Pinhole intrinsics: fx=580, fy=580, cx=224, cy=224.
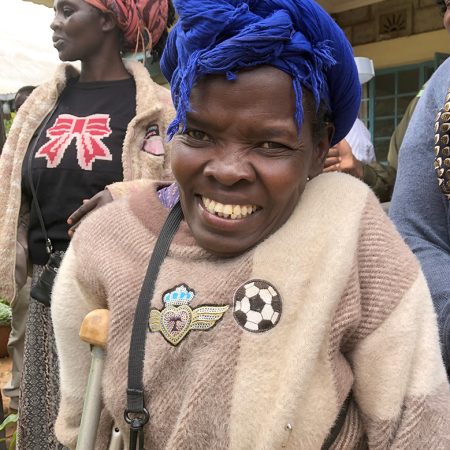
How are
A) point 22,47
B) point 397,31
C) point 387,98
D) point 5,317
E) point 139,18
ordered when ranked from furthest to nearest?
1. point 387,98
2. point 397,31
3. point 22,47
4. point 5,317
5. point 139,18

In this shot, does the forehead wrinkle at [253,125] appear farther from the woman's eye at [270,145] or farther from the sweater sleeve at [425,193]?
the sweater sleeve at [425,193]

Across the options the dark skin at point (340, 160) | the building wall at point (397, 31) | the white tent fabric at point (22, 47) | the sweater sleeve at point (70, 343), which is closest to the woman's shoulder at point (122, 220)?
the sweater sleeve at point (70, 343)

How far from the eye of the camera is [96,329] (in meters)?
1.54

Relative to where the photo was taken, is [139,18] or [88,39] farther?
[139,18]

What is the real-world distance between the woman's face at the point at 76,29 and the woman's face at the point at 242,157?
159cm

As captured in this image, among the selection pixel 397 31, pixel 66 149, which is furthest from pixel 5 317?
pixel 397 31

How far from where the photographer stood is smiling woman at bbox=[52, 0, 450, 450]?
133 cm

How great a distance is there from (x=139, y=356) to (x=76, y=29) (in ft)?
6.32

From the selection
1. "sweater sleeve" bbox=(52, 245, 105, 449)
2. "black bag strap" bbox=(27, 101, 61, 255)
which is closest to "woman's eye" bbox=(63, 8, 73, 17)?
"black bag strap" bbox=(27, 101, 61, 255)

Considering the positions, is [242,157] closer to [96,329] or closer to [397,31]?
[96,329]

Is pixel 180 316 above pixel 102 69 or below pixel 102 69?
below

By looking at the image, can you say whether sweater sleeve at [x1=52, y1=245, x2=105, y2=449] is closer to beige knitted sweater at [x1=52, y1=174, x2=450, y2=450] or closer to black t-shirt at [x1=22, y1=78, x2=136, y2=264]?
beige knitted sweater at [x1=52, y1=174, x2=450, y2=450]

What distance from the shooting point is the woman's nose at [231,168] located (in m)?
1.41

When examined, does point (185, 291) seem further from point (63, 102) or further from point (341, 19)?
point (341, 19)
